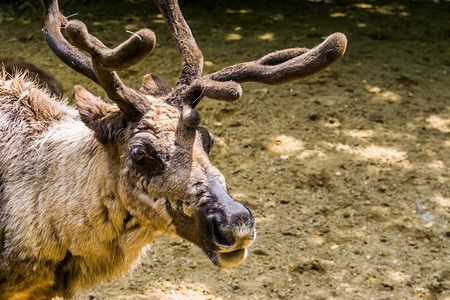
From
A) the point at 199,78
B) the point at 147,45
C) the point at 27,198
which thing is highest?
the point at 147,45

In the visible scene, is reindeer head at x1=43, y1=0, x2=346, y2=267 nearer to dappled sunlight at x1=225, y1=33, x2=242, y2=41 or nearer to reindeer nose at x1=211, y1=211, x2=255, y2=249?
reindeer nose at x1=211, y1=211, x2=255, y2=249

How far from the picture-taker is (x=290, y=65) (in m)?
2.95

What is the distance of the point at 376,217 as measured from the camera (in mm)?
4855

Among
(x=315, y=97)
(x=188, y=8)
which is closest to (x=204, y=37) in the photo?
(x=188, y=8)

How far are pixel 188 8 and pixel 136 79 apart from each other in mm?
2462

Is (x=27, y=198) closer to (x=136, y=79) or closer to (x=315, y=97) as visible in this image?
(x=136, y=79)

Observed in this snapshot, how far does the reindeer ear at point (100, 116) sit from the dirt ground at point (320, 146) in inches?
63.6

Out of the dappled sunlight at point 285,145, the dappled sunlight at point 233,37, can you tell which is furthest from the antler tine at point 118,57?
the dappled sunlight at point 233,37

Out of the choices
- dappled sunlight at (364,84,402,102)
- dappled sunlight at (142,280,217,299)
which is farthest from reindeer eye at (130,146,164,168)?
dappled sunlight at (364,84,402,102)

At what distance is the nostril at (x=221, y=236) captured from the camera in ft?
8.29

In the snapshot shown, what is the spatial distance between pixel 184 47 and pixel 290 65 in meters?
0.61

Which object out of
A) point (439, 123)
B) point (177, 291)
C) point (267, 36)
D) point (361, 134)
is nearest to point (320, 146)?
point (361, 134)

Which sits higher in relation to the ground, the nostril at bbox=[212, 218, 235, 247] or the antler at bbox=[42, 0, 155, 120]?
the antler at bbox=[42, 0, 155, 120]

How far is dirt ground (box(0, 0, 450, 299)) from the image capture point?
4.28m
